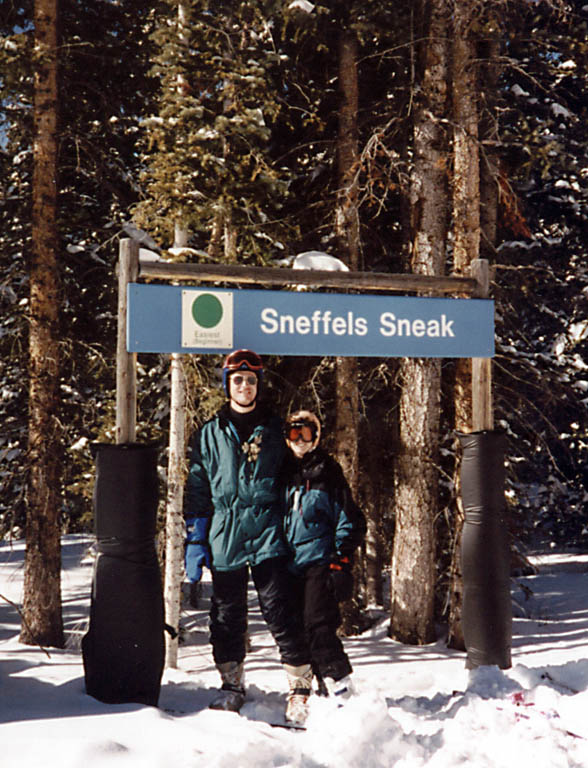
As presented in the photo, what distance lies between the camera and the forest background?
11.1 m

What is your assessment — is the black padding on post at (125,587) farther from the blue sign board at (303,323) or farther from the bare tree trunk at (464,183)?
the bare tree trunk at (464,183)

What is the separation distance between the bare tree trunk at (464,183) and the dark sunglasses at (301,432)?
5.90m

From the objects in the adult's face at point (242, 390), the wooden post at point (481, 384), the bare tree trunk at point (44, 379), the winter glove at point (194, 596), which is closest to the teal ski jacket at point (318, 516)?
the adult's face at point (242, 390)

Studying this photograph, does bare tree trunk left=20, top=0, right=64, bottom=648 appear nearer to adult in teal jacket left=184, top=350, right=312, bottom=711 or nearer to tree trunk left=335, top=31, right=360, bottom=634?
tree trunk left=335, top=31, right=360, bottom=634

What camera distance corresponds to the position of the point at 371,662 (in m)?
10.6

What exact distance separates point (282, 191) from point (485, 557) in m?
6.79

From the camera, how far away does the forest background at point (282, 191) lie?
1109cm

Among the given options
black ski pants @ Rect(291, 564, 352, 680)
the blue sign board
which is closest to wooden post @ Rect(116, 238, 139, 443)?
the blue sign board

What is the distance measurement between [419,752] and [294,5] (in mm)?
9958

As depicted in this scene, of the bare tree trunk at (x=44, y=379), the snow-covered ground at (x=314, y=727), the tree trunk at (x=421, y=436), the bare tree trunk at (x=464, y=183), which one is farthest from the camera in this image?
the bare tree trunk at (x=44, y=379)

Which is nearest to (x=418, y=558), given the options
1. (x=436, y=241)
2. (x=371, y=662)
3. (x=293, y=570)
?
(x=371, y=662)

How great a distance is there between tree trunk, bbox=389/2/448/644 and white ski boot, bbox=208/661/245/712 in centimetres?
662

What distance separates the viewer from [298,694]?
530 centimetres

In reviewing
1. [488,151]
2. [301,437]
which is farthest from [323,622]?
[488,151]
